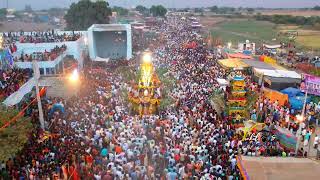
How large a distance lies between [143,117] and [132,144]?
3.47 m

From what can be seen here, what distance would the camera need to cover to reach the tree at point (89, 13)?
55.9 meters

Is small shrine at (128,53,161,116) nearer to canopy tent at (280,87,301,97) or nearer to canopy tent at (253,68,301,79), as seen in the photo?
canopy tent at (280,87,301,97)

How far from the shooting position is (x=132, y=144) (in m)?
15.2

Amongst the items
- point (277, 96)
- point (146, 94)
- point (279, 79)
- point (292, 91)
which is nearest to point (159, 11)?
point (279, 79)

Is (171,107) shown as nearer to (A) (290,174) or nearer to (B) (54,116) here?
(B) (54,116)

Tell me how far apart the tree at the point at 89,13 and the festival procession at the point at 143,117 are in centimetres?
2541

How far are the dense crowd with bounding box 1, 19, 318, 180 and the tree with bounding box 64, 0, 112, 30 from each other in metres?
35.6

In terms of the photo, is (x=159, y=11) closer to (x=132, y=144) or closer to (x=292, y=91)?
(x=292, y=91)

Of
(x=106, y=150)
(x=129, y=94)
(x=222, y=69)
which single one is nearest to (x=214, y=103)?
(x=129, y=94)

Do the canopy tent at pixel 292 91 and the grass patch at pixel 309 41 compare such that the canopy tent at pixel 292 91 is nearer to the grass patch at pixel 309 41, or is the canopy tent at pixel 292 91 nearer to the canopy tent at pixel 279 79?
the canopy tent at pixel 279 79

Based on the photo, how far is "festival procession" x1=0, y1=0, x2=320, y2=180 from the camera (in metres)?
13.8

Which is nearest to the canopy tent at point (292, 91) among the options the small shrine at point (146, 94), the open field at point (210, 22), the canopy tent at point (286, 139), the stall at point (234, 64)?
the canopy tent at point (286, 139)

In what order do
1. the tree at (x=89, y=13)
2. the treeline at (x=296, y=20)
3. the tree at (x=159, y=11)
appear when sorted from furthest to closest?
the tree at (x=159, y=11), the treeline at (x=296, y=20), the tree at (x=89, y=13)

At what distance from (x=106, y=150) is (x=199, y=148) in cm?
348
